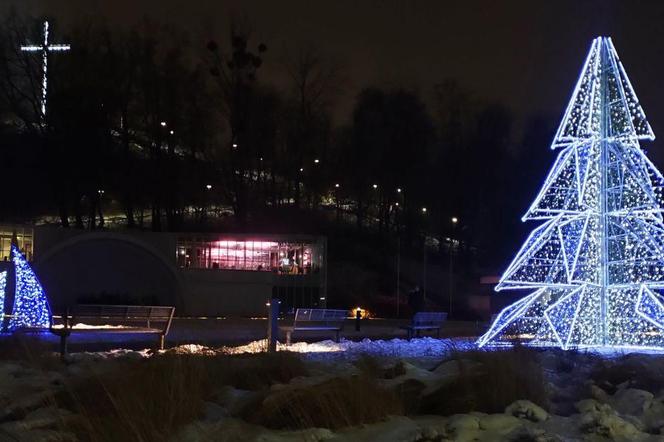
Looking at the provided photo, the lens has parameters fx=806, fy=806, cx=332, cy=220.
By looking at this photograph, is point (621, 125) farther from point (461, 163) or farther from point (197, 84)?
point (461, 163)

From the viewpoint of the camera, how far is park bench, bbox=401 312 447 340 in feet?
72.0

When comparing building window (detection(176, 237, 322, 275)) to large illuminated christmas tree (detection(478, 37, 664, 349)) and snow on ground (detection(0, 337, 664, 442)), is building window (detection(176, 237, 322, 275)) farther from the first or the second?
snow on ground (detection(0, 337, 664, 442))

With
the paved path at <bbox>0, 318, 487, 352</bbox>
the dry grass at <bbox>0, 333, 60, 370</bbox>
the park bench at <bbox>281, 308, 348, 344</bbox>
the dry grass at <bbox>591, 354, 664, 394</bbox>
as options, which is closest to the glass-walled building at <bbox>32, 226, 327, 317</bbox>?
the paved path at <bbox>0, 318, 487, 352</bbox>

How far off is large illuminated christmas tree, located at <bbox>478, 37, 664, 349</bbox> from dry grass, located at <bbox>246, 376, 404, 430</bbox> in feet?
33.9

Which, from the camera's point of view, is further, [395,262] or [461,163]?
[461,163]

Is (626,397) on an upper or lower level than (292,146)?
lower

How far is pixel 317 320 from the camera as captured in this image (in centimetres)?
2106

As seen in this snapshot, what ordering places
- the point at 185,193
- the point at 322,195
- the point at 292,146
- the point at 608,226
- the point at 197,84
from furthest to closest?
the point at 322,195 < the point at 292,146 < the point at 185,193 < the point at 197,84 < the point at 608,226

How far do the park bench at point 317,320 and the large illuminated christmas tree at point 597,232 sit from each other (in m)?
4.57

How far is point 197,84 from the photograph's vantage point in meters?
52.6

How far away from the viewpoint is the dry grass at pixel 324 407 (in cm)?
737

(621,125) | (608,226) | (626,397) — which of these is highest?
(621,125)

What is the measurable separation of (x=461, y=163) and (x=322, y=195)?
39.0ft

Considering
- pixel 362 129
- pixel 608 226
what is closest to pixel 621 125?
pixel 608 226
